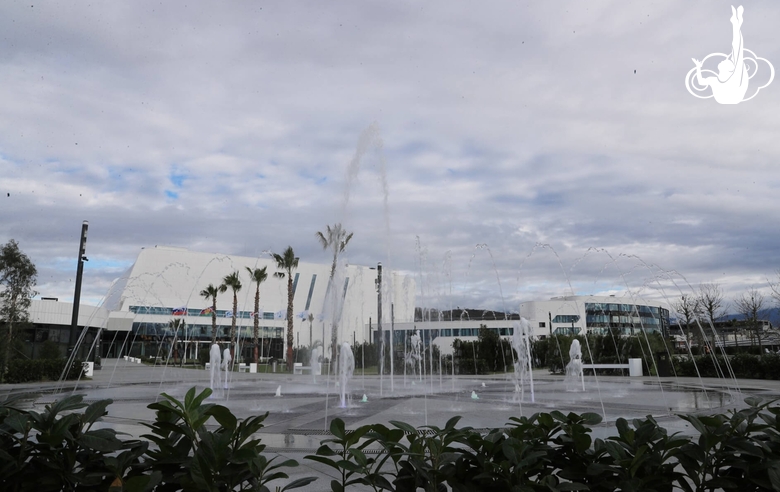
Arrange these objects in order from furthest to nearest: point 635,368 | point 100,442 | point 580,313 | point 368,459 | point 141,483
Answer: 1. point 580,313
2. point 635,368
3. point 368,459
4. point 100,442
5. point 141,483

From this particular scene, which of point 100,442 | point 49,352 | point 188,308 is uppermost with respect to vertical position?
point 188,308

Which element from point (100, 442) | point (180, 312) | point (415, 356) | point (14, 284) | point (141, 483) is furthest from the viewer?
point (180, 312)

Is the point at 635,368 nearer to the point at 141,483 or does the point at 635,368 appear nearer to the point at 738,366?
the point at 738,366

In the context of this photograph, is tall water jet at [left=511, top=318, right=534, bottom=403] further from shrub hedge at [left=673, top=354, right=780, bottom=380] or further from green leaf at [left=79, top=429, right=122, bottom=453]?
green leaf at [left=79, top=429, right=122, bottom=453]

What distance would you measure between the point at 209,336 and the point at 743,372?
7036 cm

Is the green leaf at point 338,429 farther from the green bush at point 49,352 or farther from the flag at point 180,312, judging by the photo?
the flag at point 180,312

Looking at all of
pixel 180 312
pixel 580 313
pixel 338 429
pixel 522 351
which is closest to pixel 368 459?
pixel 338 429

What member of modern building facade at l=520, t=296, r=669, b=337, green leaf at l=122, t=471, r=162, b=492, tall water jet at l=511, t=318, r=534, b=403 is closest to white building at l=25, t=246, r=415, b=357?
modern building facade at l=520, t=296, r=669, b=337

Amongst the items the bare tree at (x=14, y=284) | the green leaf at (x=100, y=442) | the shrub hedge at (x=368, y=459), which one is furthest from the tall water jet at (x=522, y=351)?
the bare tree at (x=14, y=284)

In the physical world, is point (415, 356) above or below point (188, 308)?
below

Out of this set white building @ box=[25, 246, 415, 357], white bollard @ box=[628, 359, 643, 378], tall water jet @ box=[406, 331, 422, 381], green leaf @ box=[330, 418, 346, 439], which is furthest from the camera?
white building @ box=[25, 246, 415, 357]

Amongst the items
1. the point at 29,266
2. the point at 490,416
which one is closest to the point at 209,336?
the point at 29,266

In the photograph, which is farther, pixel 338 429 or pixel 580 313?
pixel 580 313

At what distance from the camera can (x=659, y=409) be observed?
14766 millimetres
